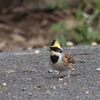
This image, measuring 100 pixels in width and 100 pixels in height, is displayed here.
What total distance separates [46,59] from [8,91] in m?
2.63

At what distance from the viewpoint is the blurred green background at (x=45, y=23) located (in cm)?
1372

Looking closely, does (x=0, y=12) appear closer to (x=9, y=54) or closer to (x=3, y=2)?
(x=3, y=2)

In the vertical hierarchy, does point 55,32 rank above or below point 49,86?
below

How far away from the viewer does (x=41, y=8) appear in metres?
15.5

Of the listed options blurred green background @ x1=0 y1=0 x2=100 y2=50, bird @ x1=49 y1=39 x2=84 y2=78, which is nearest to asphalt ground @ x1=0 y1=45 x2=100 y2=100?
bird @ x1=49 y1=39 x2=84 y2=78

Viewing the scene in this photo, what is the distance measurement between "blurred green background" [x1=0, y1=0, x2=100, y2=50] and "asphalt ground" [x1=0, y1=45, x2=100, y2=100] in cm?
372

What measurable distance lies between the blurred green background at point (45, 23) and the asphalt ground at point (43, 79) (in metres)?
3.72

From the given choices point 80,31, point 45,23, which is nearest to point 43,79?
point 80,31

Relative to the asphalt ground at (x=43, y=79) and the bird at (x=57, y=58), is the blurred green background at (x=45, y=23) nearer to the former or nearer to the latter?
the asphalt ground at (x=43, y=79)

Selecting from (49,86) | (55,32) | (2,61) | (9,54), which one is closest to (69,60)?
(49,86)

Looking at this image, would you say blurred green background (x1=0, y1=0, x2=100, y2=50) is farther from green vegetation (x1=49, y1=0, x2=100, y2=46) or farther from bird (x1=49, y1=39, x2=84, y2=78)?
bird (x1=49, y1=39, x2=84, y2=78)

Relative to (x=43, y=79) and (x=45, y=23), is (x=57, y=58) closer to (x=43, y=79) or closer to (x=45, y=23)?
(x=43, y=79)

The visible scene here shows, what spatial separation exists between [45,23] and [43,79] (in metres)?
8.00

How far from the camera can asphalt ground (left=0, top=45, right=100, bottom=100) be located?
6.62 meters
